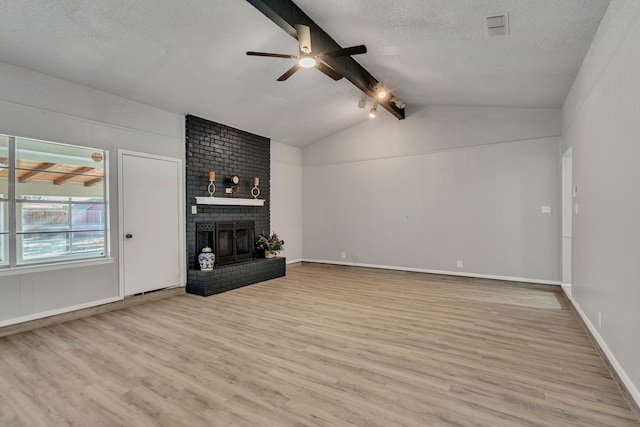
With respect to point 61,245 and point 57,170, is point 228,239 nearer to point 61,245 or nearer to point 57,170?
point 61,245

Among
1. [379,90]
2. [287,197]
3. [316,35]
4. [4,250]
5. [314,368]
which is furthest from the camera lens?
[287,197]

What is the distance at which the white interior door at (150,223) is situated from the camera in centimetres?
449

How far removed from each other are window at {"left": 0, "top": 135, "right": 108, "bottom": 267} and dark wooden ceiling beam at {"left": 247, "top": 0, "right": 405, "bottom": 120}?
9.63 feet

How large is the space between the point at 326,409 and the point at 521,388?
1401 millimetres

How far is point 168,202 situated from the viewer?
16.5 feet

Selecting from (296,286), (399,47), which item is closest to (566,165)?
(399,47)

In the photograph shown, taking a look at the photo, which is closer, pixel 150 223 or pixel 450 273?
pixel 150 223

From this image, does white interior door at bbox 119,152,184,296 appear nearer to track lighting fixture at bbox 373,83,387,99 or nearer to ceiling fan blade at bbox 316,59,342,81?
ceiling fan blade at bbox 316,59,342,81

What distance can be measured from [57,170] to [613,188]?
18.6 feet

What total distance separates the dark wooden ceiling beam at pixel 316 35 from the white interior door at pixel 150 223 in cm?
282

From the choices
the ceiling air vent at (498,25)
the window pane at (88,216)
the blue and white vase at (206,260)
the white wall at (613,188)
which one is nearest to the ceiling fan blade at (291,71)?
the ceiling air vent at (498,25)

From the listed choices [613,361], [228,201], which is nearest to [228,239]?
[228,201]

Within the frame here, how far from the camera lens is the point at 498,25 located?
2990mm

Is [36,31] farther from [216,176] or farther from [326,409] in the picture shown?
[326,409]
